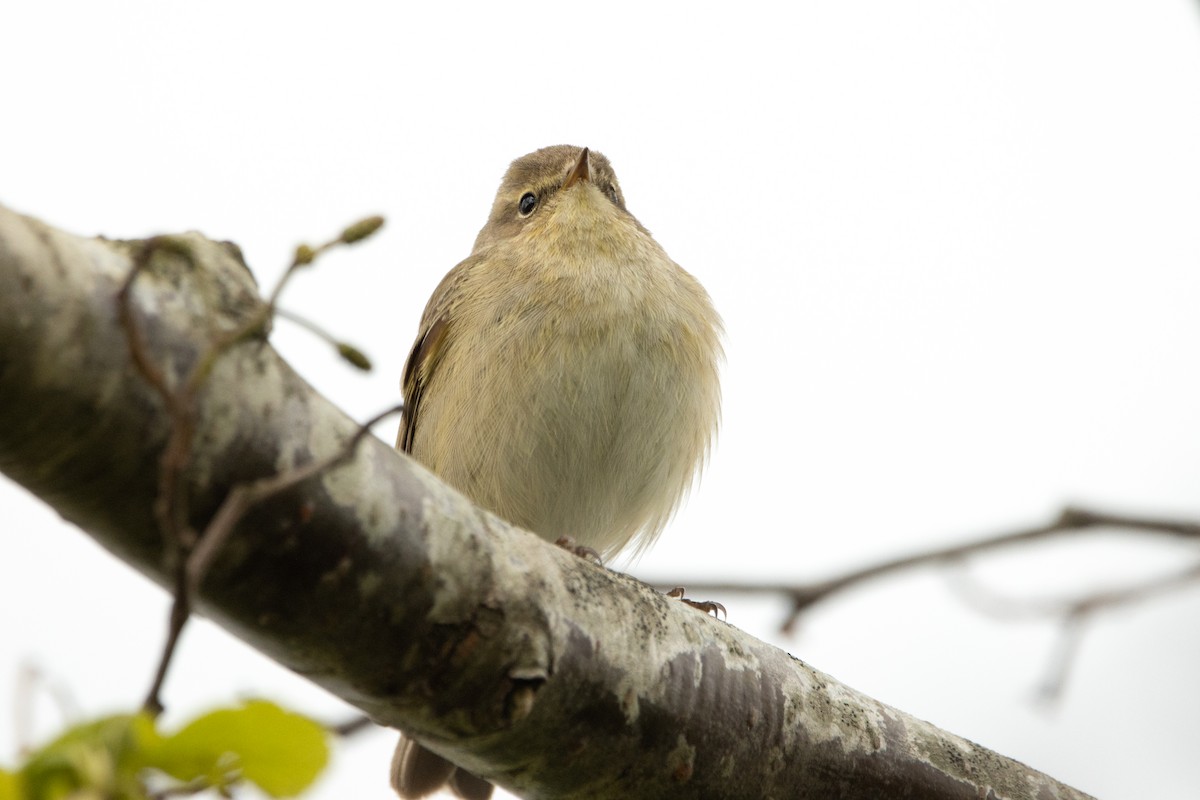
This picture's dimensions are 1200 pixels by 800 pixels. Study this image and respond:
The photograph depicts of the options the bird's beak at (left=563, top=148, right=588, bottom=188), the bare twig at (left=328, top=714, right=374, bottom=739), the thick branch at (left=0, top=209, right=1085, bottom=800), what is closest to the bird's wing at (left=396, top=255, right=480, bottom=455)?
the bird's beak at (left=563, top=148, right=588, bottom=188)

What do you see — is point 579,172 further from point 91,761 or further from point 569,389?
point 91,761

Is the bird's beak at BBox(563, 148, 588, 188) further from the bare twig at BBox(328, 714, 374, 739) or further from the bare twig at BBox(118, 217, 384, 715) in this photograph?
the bare twig at BBox(118, 217, 384, 715)

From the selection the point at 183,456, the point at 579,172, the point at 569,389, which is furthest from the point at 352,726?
the point at 579,172

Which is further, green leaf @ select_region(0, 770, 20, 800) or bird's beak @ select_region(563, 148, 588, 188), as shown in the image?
bird's beak @ select_region(563, 148, 588, 188)

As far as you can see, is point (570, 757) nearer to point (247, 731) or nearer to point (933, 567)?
point (933, 567)

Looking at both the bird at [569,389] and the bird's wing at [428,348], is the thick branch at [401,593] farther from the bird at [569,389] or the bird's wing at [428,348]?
the bird's wing at [428,348]

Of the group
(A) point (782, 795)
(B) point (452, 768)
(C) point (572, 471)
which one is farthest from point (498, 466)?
(A) point (782, 795)

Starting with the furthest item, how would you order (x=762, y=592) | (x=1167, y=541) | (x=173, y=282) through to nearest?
1. (x=762, y=592)
2. (x=173, y=282)
3. (x=1167, y=541)

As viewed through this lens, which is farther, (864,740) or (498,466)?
A: (498,466)
